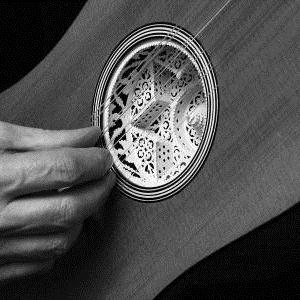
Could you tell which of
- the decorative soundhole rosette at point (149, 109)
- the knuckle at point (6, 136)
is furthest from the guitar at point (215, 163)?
the knuckle at point (6, 136)

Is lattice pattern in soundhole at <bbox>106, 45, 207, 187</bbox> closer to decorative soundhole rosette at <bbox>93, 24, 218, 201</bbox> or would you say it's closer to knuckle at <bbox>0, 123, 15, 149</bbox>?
decorative soundhole rosette at <bbox>93, 24, 218, 201</bbox>

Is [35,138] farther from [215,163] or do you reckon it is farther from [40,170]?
[215,163]

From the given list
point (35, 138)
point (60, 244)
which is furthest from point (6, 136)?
point (60, 244)

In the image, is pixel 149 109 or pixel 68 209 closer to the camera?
pixel 68 209

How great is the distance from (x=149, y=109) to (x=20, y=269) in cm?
25

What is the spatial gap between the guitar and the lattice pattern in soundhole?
0.04 metres

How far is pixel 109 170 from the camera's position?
0.71m

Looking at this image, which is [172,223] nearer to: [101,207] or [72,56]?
[101,207]

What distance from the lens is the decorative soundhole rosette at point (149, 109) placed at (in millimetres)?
709

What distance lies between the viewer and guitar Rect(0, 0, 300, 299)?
1.83ft

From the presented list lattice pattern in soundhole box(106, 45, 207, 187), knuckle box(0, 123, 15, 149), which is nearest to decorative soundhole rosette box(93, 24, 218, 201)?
lattice pattern in soundhole box(106, 45, 207, 187)

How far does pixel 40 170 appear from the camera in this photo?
24.3 inches

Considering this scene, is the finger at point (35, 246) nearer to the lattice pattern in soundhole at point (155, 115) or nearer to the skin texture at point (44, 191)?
the skin texture at point (44, 191)

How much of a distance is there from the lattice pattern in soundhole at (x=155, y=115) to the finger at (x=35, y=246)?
0.11 m
